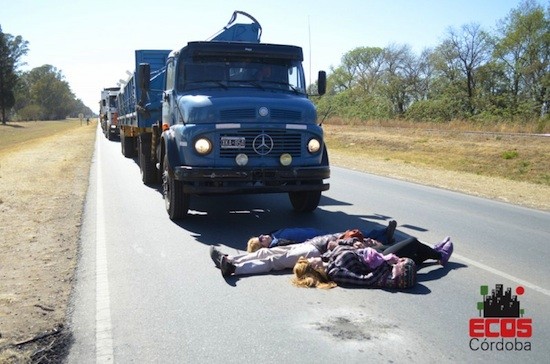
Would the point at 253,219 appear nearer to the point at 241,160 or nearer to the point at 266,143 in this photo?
the point at 241,160

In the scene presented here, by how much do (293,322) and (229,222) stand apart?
4152 mm

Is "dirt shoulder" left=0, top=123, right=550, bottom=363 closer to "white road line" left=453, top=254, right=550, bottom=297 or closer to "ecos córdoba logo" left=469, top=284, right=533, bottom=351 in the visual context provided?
"ecos córdoba logo" left=469, top=284, right=533, bottom=351

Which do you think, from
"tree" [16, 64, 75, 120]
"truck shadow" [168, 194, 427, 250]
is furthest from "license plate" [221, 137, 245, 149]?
"tree" [16, 64, 75, 120]

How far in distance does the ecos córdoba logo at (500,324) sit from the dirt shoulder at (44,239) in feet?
10.3

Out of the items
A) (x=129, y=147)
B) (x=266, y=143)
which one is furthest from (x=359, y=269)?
(x=129, y=147)

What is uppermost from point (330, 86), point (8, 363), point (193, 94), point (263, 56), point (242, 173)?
point (330, 86)

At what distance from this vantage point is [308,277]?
17.7ft

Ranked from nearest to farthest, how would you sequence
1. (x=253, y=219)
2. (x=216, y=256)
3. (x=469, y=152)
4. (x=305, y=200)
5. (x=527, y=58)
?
(x=216, y=256)
(x=253, y=219)
(x=305, y=200)
(x=469, y=152)
(x=527, y=58)

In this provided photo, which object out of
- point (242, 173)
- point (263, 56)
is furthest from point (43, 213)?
point (263, 56)

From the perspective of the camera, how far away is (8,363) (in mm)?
3764

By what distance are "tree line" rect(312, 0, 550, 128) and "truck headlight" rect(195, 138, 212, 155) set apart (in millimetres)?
40121

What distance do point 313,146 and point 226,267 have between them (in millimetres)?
3326

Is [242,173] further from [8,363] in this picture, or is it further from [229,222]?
[8,363]

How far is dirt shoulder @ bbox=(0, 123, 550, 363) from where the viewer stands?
425 cm
